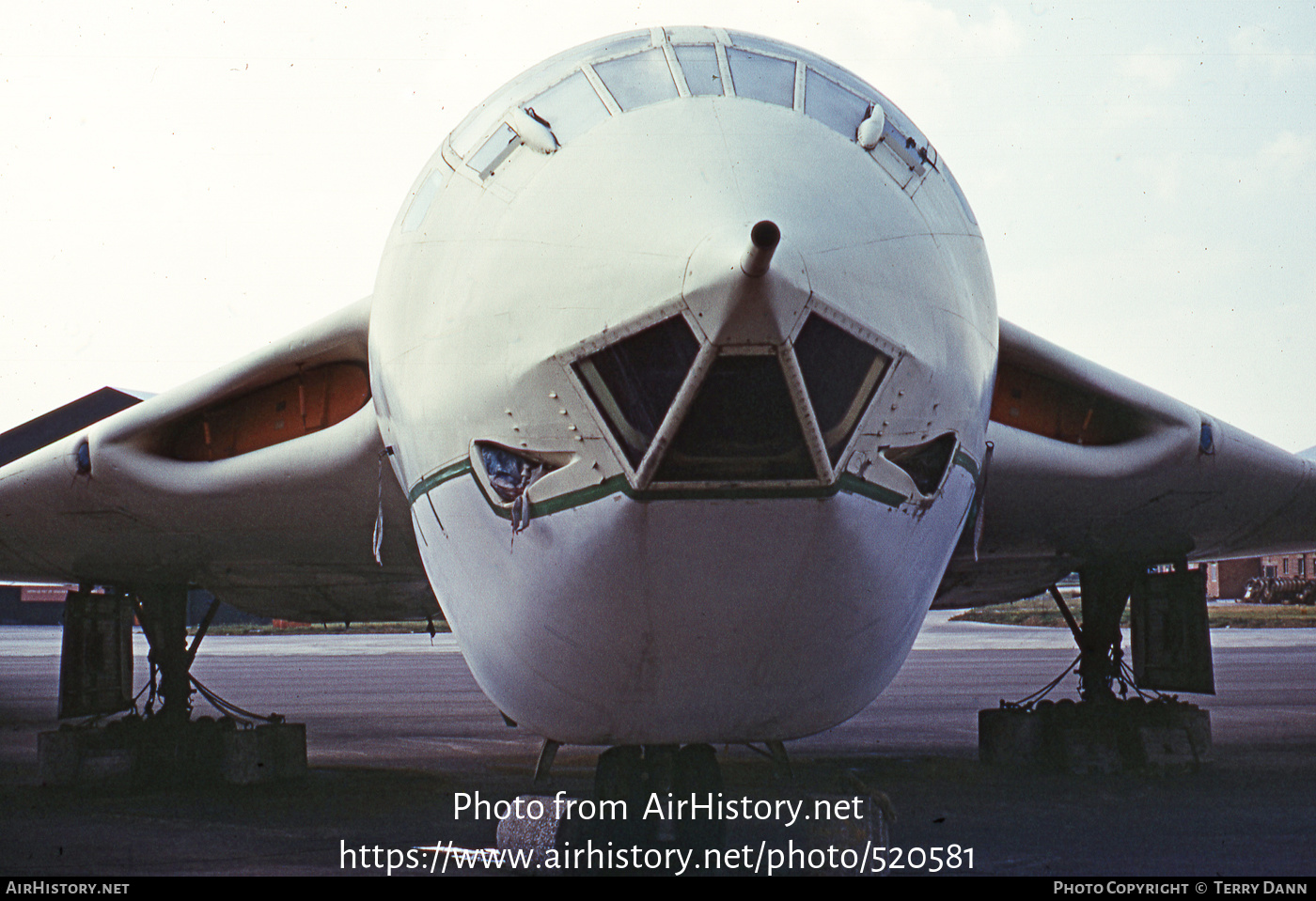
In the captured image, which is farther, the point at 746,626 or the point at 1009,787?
the point at 1009,787

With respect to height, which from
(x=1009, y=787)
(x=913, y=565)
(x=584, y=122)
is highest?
(x=584, y=122)

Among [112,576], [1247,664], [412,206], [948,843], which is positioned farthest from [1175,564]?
[1247,664]

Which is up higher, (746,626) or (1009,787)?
(746,626)

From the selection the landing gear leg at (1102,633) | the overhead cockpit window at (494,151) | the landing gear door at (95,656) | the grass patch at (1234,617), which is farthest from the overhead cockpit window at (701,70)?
the grass patch at (1234,617)

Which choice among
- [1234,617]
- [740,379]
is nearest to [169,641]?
[740,379]

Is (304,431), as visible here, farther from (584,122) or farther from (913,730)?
(913,730)

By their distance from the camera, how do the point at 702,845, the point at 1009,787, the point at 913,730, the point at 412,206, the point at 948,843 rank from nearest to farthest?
the point at 412,206, the point at 702,845, the point at 948,843, the point at 1009,787, the point at 913,730

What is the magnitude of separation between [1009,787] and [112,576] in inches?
287

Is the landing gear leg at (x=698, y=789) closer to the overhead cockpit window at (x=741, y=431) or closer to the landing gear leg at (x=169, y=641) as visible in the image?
the overhead cockpit window at (x=741, y=431)

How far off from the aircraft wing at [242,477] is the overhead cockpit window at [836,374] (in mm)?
2640

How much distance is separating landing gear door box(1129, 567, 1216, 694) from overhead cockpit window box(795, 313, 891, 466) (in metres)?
7.64

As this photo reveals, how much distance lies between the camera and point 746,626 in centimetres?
369

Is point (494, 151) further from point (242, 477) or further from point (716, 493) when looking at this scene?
point (242, 477)

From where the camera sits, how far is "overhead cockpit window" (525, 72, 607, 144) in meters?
4.09
